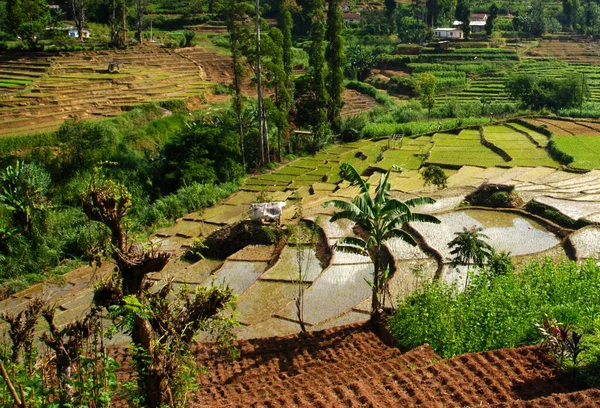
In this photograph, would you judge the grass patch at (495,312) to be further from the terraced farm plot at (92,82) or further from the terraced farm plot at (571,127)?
the terraced farm plot at (92,82)

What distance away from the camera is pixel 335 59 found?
38844mm

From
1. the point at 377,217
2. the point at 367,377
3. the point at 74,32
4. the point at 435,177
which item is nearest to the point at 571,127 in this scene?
the point at 435,177

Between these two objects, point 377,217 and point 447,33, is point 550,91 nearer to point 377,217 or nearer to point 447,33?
point 447,33

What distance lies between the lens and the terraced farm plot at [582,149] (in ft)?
87.9

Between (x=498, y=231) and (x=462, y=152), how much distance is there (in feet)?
46.2

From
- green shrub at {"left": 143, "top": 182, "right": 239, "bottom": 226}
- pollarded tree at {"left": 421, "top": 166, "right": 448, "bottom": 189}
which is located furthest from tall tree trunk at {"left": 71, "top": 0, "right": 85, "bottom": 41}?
pollarded tree at {"left": 421, "top": 166, "right": 448, "bottom": 189}

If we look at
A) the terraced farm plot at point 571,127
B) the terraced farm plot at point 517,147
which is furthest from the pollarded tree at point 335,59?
the terraced farm plot at point 571,127

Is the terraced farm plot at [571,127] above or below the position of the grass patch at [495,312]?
above

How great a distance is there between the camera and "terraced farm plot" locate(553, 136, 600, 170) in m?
26.8

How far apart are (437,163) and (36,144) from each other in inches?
804

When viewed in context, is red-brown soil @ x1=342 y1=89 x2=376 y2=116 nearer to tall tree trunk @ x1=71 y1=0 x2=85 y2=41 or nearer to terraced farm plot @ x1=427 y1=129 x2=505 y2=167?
terraced farm plot @ x1=427 y1=129 x2=505 y2=167

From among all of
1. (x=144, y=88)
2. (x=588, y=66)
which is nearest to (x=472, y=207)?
(x=144, y=88)

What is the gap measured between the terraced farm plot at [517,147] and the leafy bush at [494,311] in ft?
57.4

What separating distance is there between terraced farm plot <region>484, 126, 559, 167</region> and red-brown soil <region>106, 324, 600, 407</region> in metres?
19.4
